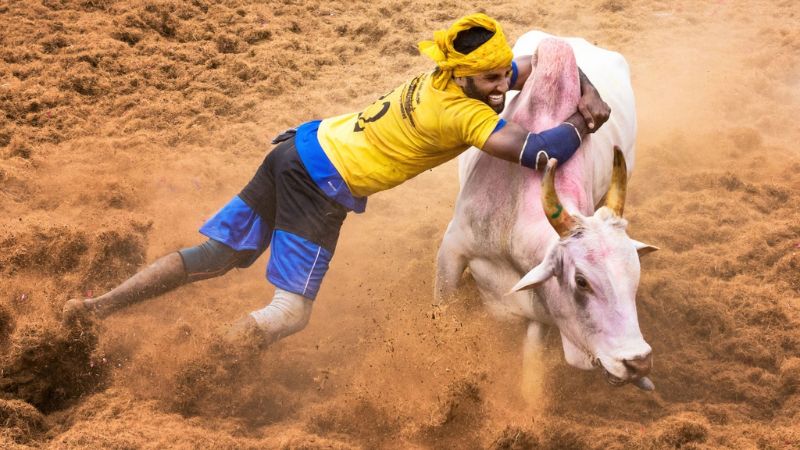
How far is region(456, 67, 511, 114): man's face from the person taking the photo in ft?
11.5

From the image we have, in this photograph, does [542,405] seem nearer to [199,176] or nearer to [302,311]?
[302,311]

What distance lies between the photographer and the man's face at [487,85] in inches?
138

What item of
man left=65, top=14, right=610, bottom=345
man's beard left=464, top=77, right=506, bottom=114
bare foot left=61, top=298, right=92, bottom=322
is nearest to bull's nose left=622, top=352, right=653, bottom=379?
man left=65, top=14, right=610, bottom=345

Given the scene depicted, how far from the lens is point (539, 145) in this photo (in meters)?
3.40

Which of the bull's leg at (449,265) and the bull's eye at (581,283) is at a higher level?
the bull's eye at (581,283)

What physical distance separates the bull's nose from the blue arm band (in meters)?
0.88

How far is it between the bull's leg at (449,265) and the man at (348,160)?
400 millimetres

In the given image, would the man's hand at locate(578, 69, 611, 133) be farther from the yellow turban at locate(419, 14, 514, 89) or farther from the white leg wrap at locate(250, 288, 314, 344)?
the white leg wrap at locate(250, 288, 314, 344)

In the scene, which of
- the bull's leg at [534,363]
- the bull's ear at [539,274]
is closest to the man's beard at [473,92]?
the bull's ear at [539,274]

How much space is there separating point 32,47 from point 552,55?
478cm

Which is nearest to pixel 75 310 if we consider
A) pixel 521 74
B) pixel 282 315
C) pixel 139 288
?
pixel 139 288

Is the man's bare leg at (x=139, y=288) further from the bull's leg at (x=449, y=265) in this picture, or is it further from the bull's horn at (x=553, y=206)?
the bull's horn at (x=553, y=206)

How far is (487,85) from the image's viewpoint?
352 centimetres

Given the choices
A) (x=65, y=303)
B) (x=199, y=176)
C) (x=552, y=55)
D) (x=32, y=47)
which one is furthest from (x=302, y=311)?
(x=32, y=47)
